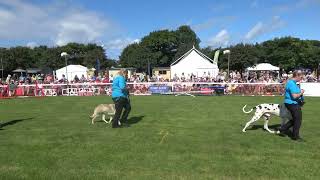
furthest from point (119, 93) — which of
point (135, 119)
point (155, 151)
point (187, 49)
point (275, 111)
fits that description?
point (187, 49)

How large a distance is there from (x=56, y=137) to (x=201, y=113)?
7.19 metres

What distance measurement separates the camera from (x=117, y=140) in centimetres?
1105

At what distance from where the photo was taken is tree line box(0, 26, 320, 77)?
96.1 meters

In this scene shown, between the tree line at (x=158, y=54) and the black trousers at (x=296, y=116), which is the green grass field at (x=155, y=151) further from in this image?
the tree line at (x=158, y=54)

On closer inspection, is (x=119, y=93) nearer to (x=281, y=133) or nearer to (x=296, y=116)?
(x=281, y=133)

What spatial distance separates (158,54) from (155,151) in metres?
95.1

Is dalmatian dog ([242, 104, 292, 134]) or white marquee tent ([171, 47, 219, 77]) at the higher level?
white marquee tent ([171, 47, 219, 77])

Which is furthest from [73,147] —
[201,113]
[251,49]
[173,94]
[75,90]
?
[251,49]

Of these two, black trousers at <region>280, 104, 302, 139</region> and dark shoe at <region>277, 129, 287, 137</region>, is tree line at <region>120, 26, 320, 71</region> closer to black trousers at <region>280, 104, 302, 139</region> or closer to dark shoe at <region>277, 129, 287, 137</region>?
dark shoe at <region>277, 129, 287, 137</region>

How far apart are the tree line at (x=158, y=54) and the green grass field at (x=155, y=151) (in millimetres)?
74289

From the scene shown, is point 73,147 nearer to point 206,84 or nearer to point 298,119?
point 298,119

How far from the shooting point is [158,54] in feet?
342

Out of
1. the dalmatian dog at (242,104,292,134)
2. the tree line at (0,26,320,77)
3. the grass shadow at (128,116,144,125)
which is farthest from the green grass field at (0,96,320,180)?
the tree line at (0,26,320,77)

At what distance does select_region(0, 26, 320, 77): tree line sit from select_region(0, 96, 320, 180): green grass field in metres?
74.3
